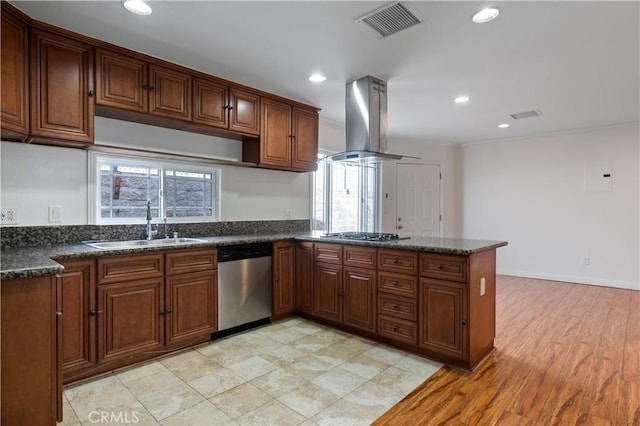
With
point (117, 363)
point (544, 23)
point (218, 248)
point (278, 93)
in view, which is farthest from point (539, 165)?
point (117, 363)

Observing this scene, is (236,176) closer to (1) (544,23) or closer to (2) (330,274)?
(2) (330,274)

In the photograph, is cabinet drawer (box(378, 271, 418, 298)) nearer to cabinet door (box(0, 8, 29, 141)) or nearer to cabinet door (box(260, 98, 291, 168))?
cabinet door (box(260, 98, 291, 168))

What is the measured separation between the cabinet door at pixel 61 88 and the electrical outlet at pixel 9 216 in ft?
1.92

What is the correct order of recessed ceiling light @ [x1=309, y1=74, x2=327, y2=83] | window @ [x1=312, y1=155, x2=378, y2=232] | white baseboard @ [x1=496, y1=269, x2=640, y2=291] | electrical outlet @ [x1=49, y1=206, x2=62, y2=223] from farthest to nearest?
white baseboard @ [x1=496, y1=269, x2=640, y2=291] → window @ [x1=312, y1=155, x2=378, y2=232] → recessed ceiling light @ [x1=309, y1=74, x2=327, y2=83] → electrical outlet @ [x1=49, y1=206, x2=62, y2=223]

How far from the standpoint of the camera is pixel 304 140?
4105 millimetres

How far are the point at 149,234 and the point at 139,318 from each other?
798mm

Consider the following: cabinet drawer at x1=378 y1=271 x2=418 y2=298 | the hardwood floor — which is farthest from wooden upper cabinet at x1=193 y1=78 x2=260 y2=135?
the hardwood floor

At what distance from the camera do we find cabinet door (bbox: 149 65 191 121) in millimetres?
2865

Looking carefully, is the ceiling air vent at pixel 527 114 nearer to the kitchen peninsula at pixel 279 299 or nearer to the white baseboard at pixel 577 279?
the kitchen peninsula at pixel 279 299

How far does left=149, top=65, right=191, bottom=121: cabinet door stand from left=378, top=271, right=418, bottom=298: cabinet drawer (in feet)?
7.10

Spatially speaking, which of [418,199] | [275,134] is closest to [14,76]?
[275,134]

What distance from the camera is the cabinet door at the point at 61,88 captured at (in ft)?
7.64

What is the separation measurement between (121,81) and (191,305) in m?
1.82

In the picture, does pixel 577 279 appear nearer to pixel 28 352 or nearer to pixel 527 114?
pixel 527 114
